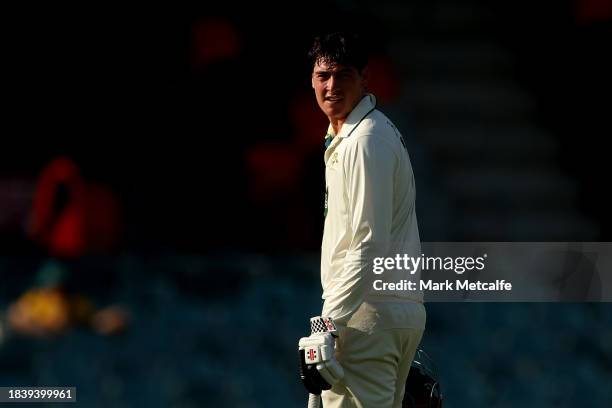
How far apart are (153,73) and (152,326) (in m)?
1.19

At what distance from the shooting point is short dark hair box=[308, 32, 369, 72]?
3176mm

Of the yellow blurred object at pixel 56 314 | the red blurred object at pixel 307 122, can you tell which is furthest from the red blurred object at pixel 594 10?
the yellow blurred object at pixel 56 314

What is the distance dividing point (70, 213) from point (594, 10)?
8.85ft

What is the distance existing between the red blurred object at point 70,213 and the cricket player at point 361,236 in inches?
101

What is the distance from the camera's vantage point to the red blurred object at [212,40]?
19.1ft

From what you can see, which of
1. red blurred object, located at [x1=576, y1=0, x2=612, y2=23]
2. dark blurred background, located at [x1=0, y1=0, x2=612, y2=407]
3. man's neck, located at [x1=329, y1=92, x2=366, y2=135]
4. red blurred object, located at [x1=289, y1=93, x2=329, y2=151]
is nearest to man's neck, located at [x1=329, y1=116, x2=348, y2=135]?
man's neck, located at [x1=329, y1=92, x2=366, y2=135]

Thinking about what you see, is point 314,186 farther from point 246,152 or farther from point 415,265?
point 415,265

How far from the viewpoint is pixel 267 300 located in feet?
17.9

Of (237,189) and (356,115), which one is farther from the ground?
(237,189)

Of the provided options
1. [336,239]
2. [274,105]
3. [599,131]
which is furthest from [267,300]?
[336,239]

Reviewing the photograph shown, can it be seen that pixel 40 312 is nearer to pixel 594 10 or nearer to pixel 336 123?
pixel 336 123

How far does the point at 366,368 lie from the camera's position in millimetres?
3096

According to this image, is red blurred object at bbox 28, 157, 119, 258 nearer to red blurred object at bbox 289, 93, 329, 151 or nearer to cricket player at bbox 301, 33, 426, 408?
red blurred object at bbox 289, 93, 329, 151

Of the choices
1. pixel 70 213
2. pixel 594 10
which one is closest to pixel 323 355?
pixel 70 213
